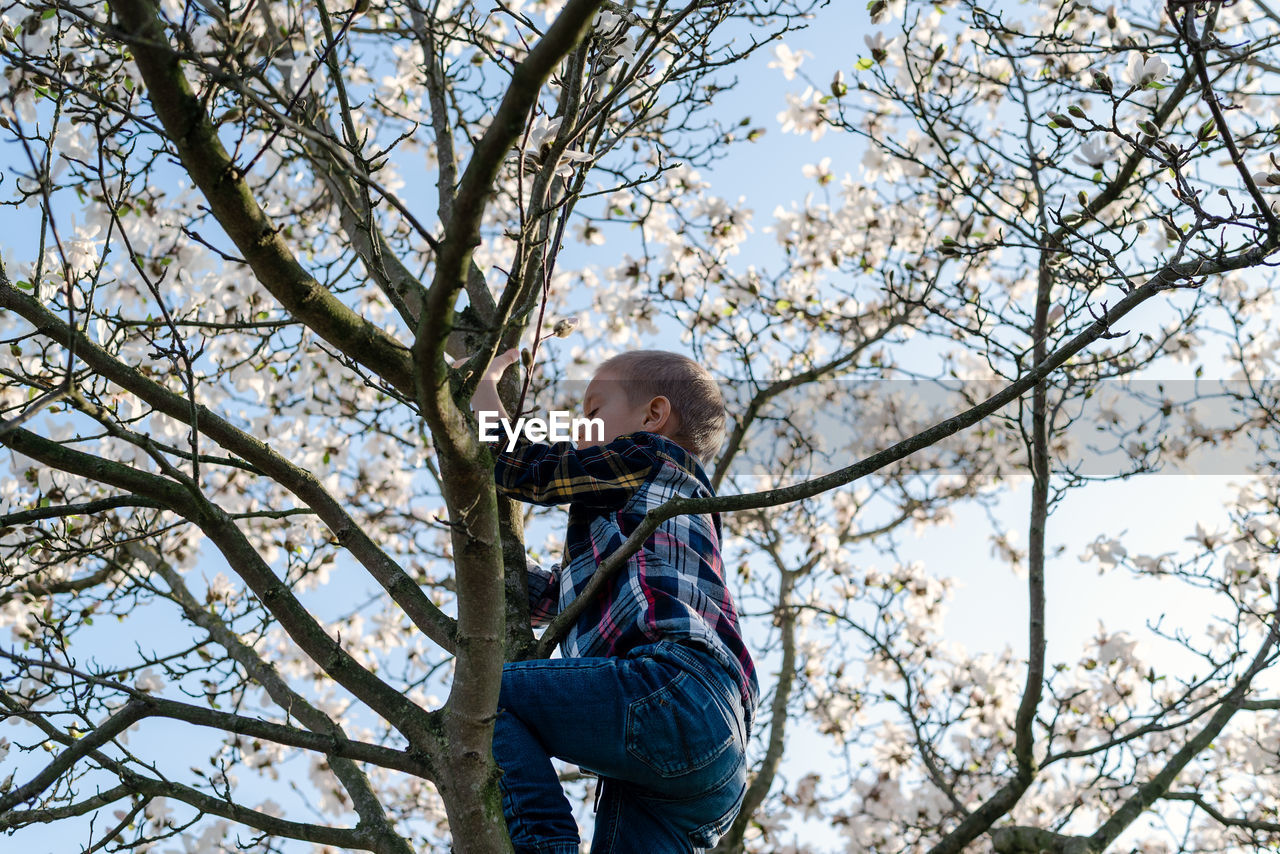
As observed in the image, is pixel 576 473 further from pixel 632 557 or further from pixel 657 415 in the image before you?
pixel 657 415

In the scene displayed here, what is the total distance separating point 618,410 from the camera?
2535mm

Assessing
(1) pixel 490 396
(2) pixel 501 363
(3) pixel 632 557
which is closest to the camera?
(3) pixel 632 557

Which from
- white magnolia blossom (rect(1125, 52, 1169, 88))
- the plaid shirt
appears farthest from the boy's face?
white magnolia blossom (rect(1125, 52, 1169, 88))

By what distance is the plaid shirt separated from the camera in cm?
192

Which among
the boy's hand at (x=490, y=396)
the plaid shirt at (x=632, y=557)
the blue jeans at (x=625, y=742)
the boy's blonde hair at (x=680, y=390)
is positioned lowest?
the blue jeans at (x=625, y=742)

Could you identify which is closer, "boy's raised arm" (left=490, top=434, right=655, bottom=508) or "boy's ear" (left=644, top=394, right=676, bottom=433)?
"boy's raised arm" (left=490, top=434, right=655, bottom=508)

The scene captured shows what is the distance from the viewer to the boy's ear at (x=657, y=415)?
8.18 feet

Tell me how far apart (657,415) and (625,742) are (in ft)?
3.03

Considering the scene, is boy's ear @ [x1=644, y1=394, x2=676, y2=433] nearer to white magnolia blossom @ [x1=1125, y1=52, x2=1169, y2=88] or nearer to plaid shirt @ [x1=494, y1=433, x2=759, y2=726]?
plaid shirt @ [x1=494, y1=433, x2=759, y2=726]

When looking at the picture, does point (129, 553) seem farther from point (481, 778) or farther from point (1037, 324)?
point (1037, 324)

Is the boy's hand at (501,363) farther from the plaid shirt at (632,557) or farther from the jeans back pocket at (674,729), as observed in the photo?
the jeans back pocket at (674,729)

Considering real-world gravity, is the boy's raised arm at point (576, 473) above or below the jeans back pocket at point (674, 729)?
above

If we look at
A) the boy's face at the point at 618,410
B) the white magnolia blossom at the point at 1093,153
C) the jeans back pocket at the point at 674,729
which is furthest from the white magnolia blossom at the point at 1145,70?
the jeans back pocket at the point at 674,729

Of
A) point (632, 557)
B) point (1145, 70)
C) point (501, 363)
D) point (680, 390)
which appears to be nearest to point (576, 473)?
point (632, 557)
